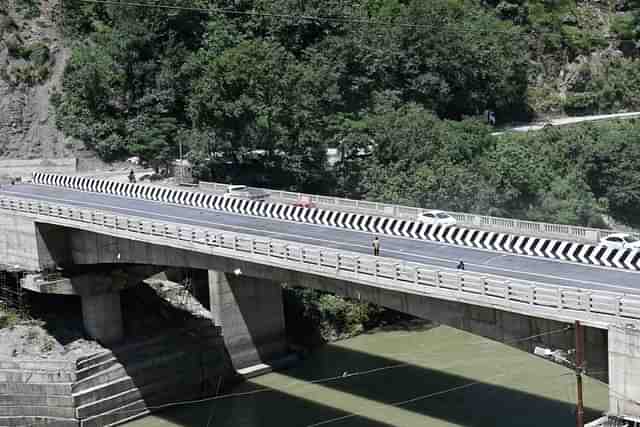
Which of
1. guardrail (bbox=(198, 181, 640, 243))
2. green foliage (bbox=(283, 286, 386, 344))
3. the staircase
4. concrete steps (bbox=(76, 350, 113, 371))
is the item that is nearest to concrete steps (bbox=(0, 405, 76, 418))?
the staircase

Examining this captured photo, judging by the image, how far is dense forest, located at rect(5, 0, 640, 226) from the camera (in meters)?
67.8

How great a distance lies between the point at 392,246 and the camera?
41094 mm

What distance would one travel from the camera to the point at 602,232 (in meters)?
42.3

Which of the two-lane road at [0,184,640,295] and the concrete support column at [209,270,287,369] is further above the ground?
the two-lane road at [0,184,640,295]

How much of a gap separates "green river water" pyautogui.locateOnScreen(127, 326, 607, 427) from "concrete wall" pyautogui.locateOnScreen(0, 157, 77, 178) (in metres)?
30.0

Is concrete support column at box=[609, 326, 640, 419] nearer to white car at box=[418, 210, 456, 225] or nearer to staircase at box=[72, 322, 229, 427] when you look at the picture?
white car at box=[418, 210, 456, 225]

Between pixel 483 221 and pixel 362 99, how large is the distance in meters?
37.2

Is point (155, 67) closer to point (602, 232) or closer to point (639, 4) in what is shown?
point (602, 232)

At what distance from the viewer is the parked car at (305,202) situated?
53.0m

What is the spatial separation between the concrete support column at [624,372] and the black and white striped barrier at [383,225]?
814 cm

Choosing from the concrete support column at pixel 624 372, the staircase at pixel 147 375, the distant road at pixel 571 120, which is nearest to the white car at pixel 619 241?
the concrete support column at pixel 624 372

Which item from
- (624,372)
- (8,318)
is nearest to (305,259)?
(624,372)

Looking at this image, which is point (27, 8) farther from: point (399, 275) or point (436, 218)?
point (399, 275)

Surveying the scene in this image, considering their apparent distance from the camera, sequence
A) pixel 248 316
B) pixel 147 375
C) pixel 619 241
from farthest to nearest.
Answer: pixel 248 316 < pixel 147 375 < pixel 619 241
